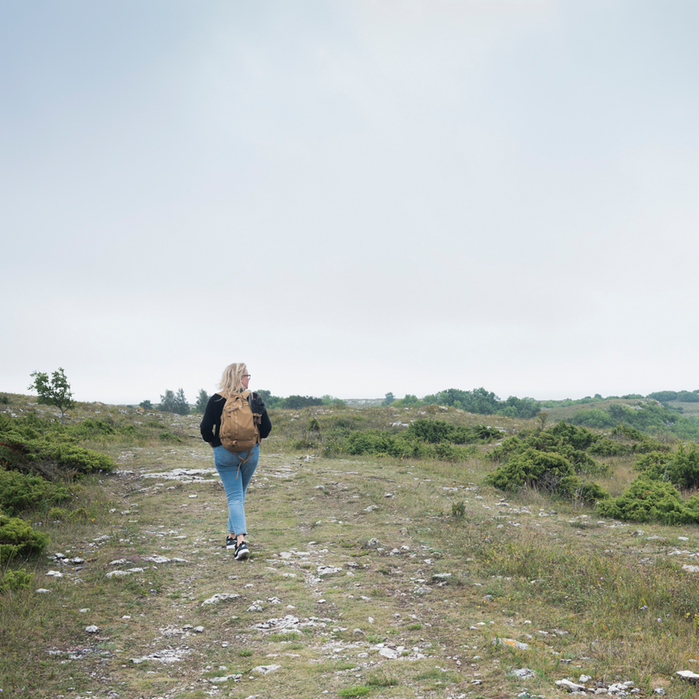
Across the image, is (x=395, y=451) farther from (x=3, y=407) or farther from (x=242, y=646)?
(x=3, y=407)

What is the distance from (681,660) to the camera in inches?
163

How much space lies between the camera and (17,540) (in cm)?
672

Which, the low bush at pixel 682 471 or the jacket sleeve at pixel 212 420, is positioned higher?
the jacket sleeve at pixel 212 420

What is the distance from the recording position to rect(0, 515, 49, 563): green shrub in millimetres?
6465

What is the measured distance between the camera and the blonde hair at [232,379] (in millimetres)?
7922

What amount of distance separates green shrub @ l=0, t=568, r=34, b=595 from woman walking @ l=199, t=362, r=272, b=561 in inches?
108

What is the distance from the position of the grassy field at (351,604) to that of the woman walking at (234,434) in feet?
1.81

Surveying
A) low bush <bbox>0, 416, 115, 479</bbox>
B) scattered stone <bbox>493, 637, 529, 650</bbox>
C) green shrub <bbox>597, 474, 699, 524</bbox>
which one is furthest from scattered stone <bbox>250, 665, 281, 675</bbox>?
green shrub <bbox>597, 474, 699, 524</bbox>

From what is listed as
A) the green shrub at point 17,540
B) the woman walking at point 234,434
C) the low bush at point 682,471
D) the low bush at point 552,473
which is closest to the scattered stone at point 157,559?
the woman walking at point 234,434

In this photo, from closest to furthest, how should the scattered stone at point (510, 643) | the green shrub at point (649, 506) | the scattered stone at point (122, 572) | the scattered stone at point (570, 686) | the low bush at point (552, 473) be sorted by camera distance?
1. the scattered stone at point (570, 686)
2. the scattered stone at point (510, 643)
3. the scattered stone at point (122, 572)
4. the green shrub at point (649, 506)
5. the low bush at point (552, 473)

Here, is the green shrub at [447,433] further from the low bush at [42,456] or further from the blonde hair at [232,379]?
the blonde hair at [232,379]

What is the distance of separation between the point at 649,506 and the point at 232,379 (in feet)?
32.6

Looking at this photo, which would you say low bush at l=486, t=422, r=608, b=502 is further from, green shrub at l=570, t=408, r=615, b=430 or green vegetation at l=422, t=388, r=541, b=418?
green vegetation at l=422, t=388, r=541, b=418

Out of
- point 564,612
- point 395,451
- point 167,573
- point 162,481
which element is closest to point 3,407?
point 162,481
